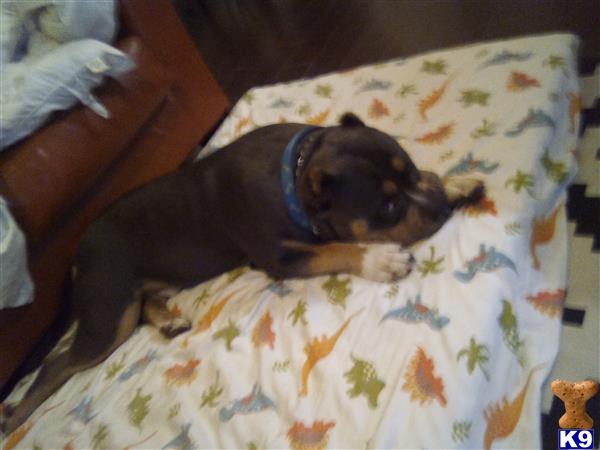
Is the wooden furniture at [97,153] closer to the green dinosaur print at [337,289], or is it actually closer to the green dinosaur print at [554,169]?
the green dinosaur print at [337,289]

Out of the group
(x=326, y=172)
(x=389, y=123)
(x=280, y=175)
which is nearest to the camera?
(x=326, y=172)

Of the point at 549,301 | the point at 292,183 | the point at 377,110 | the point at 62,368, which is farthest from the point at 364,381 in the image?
the point at 377,110

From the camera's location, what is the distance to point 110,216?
240 cm

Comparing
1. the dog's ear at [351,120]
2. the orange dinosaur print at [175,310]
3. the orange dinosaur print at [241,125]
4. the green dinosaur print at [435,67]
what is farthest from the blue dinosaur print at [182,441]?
the green dinosaur print at [435,67]

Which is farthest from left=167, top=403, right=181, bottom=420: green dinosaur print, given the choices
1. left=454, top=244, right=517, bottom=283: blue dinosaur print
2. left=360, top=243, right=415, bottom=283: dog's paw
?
left=454, top=244, right=517, bottom=283: blue dinosaur print

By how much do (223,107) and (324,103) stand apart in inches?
39.7

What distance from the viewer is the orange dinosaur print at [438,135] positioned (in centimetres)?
234

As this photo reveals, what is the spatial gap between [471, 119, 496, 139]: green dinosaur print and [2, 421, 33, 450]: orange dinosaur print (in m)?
2.26

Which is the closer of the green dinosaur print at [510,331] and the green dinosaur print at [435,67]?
the green dinosaur print at [510,331]

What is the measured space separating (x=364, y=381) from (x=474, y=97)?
146cm

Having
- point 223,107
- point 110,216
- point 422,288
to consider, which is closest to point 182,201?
point 110,216

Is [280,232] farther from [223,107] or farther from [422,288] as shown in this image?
[223,107]

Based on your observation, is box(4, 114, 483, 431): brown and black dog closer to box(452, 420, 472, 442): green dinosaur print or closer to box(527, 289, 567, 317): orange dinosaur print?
box(527, 289, 567, 317): orange dinosaur print

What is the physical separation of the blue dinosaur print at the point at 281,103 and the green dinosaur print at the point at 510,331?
1.84 meters
